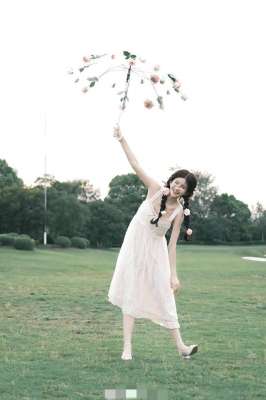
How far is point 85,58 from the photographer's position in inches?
264

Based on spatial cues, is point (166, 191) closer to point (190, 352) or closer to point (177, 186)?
point (177, 186)

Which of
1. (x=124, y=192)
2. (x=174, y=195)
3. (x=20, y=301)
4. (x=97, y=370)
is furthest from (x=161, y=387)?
Result: (x=124, y=192)

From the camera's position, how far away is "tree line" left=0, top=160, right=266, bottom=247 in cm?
4631

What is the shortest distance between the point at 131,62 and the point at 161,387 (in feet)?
10.4

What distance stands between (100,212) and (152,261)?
155 ft

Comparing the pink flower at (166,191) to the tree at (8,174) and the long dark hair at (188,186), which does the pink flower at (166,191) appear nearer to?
the long dark hair at (188,186)

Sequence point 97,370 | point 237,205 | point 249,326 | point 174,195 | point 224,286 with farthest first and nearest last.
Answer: point 237,205, point 224,286, point 249,326, point 174,195, point 97,370

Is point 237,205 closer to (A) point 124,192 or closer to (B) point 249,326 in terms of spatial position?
(A) point 124,192

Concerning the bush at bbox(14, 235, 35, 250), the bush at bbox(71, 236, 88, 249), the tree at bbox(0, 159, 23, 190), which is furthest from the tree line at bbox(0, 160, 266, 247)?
the bush at bbox(14, 235, 35, 250)

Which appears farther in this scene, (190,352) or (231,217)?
(231,217)

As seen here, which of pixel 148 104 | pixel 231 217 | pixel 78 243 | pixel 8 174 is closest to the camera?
pixel 148 104

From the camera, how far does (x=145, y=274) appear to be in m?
6.64

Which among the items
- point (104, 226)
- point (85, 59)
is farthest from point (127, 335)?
point (104, 226)

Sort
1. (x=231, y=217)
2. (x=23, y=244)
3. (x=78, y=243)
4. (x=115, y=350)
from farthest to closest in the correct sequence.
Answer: (x=231, y=217) → (x=78, y=243) → (x=23, y=244) → (x=115, y=350)
